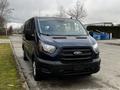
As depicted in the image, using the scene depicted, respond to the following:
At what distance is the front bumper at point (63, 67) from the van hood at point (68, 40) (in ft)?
1.78

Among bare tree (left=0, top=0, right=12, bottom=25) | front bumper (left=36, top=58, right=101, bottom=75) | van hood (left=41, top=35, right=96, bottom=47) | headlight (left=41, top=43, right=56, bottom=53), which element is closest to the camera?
front bumper (left=36, top=58, right=101, bottom=75)

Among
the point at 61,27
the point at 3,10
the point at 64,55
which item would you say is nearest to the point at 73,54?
the point at 64,55

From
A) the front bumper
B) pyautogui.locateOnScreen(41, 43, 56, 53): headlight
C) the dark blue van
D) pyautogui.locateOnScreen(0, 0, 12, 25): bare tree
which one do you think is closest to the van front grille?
the dark blue van

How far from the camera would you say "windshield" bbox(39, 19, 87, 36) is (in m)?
8.31

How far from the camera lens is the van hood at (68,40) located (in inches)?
287

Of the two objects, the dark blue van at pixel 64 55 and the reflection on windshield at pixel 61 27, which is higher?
the reflection on windshield at pixel 61 27

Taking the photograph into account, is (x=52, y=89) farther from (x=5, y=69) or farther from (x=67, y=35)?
(x=5, y=69)

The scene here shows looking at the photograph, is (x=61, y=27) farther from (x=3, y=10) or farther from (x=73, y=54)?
(x=3, y=10)

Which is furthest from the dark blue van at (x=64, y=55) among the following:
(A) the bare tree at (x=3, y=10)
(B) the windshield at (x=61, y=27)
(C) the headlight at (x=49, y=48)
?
(A) the bare tree at (x=3, y=10)

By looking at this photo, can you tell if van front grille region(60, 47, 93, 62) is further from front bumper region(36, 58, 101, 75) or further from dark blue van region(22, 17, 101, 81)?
front bumper region(36, 58, 101, 75)

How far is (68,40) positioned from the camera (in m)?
7.50

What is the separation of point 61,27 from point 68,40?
1.20 meters

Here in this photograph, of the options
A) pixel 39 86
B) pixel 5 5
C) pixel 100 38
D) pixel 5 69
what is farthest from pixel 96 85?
pixel 5 5

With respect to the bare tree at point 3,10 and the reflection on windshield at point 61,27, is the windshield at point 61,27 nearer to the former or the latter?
the reflection on windshield at point 61,27
